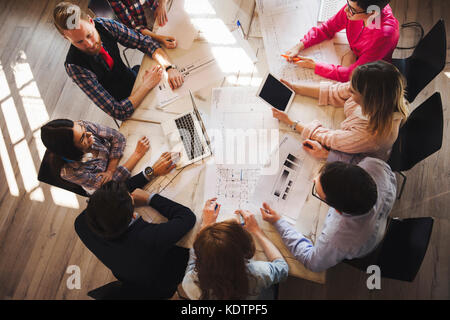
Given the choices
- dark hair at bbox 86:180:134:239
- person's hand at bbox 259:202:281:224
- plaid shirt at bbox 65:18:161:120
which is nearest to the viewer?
dark hair at bbox 86:180:134:239

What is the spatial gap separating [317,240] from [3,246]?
2.41 meters

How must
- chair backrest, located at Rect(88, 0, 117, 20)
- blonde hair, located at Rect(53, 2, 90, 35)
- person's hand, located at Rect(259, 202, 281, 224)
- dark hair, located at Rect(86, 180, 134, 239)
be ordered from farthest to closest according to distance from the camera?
Answer: chair backrest, located at Rect(88, 0, 117, 20) < blonde hair, located at Rect(53, 2, 90, 35) < person's hand, located at Rect(259, 202, 281, 224) < dark hair, located at Rect(86, 180, 134, 239)

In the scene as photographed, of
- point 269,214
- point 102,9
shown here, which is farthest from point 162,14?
point 269,214

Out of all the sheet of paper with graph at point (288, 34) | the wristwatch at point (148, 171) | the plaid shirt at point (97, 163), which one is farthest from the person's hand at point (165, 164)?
the sheet of paper with graph at point (288, 34)

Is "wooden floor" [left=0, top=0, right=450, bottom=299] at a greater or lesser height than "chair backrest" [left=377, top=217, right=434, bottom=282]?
lesser

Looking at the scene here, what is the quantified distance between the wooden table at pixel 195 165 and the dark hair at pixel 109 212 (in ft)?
0.62

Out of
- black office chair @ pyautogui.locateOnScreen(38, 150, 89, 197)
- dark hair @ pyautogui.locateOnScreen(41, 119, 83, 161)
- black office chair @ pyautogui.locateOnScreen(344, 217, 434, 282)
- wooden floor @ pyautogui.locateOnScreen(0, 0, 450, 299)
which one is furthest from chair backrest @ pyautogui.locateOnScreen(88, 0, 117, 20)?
black office chair @ pyautogui.locateOnScreen(344, 217, 434, 282)

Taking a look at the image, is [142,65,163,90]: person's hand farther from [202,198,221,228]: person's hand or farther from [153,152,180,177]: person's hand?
[202,198,221,228]: person's hand

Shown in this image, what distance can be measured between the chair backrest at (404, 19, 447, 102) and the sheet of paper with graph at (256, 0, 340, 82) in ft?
1.51

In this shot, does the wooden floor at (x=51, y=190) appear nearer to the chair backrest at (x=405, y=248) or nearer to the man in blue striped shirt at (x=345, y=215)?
the chair backrest at (x=405, y=248)

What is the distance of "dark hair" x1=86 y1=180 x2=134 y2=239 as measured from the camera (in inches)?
48.8

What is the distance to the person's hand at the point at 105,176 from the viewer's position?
154cm
